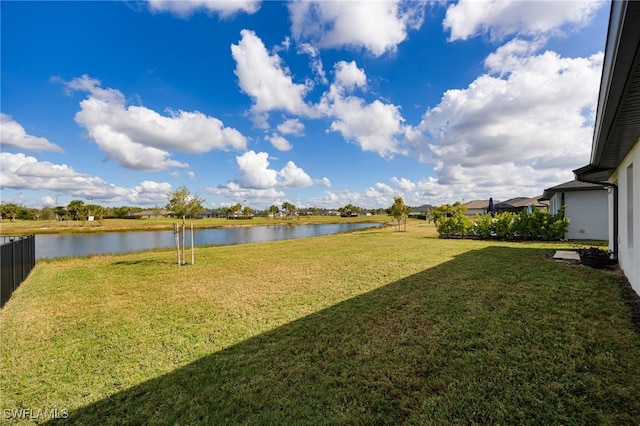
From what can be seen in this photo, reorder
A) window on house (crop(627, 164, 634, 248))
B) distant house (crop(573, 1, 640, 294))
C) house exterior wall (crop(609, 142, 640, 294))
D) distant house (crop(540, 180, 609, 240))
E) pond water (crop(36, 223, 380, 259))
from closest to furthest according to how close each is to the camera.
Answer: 1. distant house (crop(573, 1, 640, 294))
2. house exterior wall (crop(609, 142, 640, 294))
3. window on house (crop(627, 164, 634, 248))
4. distant house (crop(540, 180, 609, 240))
5. pond water (crop(36, 223, 380, 259))

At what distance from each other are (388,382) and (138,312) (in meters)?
4.37

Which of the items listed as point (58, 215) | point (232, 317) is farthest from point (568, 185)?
point (58, 215)

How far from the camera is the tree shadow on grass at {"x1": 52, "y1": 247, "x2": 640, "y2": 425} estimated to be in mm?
2100

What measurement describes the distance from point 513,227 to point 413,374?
44.0ft

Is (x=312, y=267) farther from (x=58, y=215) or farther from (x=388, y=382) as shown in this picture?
(x=58, y=215)

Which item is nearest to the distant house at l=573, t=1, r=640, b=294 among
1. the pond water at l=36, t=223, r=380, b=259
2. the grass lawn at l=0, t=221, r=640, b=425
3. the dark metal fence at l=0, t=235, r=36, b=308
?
the grass lawn at l=0, t=221, r=640, b=425

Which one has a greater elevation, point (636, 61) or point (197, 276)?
point (636, 61)

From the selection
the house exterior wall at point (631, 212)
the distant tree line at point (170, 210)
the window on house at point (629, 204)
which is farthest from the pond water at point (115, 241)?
the window on house at point (629, 204)

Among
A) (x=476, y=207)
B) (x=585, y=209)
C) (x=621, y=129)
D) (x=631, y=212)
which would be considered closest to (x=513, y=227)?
(x=585, y=209)

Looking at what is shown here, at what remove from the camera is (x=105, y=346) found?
3.43m

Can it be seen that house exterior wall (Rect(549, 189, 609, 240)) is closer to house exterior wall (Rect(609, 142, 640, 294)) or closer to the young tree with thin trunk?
house exterior wall (Rect(609, 142, 640, 294))

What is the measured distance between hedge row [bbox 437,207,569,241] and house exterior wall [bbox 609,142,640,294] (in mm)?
6409

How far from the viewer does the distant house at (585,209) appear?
1171 centimetres

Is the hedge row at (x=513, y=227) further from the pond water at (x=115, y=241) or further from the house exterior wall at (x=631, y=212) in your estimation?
the pond water at (x=115, y=241)
